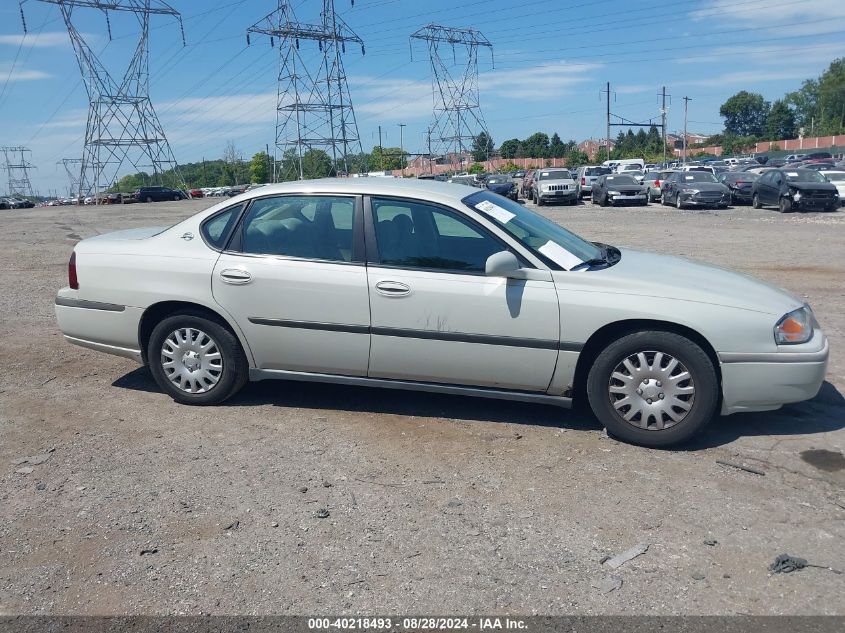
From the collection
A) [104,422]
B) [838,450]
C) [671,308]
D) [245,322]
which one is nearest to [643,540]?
[671,308]

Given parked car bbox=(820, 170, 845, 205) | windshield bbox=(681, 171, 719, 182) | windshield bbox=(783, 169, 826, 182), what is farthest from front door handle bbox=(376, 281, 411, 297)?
windshield bbox=(681, 171, 719, 182)

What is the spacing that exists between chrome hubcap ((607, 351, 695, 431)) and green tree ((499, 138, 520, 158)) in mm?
110812

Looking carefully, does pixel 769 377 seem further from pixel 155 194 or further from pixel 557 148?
pixel 557 148

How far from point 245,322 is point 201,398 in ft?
2.27

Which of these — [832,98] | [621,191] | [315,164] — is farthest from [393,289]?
[832,98]

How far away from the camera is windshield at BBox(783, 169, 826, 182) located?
977 inches

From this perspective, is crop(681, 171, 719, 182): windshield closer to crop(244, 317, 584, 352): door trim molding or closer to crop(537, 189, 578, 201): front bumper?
crop(537, 189, 578, 201): front bumper

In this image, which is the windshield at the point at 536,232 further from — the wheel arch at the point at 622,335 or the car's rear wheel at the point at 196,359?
the car's rear wheel at the point at 196,359

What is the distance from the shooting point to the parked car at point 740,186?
28656mm

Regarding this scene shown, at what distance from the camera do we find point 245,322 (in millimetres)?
5031

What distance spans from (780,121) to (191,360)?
137 meters

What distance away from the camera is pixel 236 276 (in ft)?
16.4

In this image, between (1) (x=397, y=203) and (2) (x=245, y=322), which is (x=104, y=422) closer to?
(2) (x=245, y=322)

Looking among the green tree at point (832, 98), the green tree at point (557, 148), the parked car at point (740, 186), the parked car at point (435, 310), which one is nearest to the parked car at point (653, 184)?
the parked car at point (740, 186)
